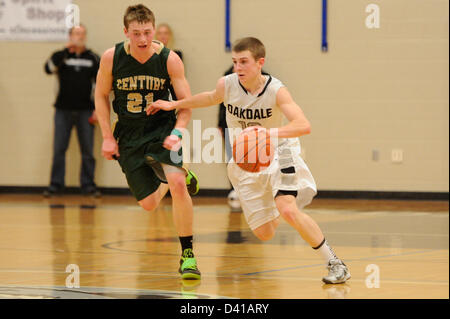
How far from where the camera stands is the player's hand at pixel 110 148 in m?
→ 5.56

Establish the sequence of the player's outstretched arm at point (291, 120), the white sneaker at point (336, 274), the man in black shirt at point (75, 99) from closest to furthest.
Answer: the player's outstretched arm at point (291, 120)
the white sneaker at point (336, 274)
the man in black shirt at point (75, 99)

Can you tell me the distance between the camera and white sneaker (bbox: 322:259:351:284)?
523cm

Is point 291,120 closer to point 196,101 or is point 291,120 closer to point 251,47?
point 251,47

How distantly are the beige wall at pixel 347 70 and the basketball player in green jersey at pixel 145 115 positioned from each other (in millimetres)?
6373

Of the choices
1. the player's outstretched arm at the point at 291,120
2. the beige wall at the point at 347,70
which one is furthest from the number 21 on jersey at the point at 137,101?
the beige wall at the point at 347,70

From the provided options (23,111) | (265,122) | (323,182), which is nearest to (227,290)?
(265,122)

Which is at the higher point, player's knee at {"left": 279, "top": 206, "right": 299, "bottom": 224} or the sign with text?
the sign with text

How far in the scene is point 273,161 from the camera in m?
5.46

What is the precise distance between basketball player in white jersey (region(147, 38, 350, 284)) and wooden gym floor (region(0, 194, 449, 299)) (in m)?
0.31

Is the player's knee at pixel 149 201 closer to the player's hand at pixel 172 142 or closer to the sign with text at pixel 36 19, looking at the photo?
the player's hand at pixel 172 142

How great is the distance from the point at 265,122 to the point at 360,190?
6605 mm

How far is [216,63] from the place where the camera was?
12141 mm

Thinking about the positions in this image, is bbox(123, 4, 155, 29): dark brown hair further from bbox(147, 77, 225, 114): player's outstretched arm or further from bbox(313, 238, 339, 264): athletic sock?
bbox(313, 238, 339, 264): athletic sock

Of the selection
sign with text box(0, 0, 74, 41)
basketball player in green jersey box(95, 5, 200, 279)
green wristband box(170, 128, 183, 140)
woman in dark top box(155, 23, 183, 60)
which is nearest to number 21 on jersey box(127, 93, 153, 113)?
basketball player in green jersey box(95, 5, 200, 279)
